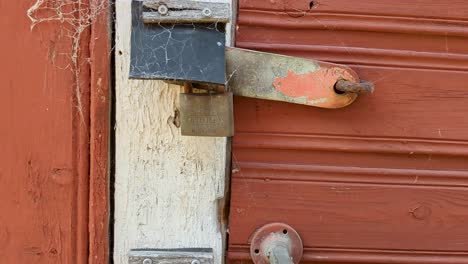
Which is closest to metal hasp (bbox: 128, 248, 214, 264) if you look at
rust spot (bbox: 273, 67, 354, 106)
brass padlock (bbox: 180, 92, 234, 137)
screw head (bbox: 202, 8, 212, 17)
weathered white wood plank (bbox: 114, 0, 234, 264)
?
weathered white wood plank (bbox: 114, 0, 234, 264)

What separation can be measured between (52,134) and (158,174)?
0.73 ft

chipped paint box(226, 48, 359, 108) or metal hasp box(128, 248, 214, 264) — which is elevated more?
chipped paint box(226, 48, 359, 108)

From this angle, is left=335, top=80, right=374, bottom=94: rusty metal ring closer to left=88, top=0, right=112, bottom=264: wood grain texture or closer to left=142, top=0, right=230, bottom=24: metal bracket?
left=142, top=0, right=230, bottom=24: metal bracket

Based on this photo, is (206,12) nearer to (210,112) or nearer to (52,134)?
(210,112)

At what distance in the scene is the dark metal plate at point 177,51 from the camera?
0.90 metres

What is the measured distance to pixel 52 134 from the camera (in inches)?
40.2

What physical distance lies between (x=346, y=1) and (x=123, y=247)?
68 cm

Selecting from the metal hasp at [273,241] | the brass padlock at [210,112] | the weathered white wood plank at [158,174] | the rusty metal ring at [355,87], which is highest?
the rusty metal ring at [355,87]

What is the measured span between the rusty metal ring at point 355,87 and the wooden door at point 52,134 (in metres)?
0.45

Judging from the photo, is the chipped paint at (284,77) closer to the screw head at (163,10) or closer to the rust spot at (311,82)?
the rust spot at (311,82)

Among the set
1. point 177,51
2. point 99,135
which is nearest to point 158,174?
point 99,135

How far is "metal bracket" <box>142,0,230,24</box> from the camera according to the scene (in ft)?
3.06

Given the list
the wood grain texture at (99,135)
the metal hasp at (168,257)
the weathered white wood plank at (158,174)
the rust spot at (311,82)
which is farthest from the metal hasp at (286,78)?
the metal hasp at (168,257)

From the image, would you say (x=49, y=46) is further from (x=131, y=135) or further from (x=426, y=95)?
(x=426, y=95)
